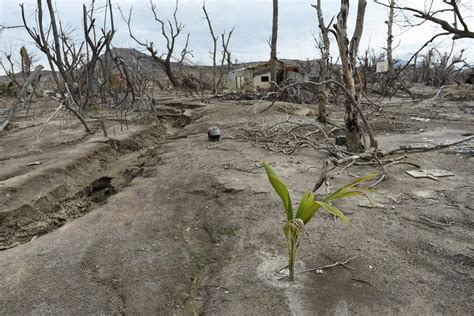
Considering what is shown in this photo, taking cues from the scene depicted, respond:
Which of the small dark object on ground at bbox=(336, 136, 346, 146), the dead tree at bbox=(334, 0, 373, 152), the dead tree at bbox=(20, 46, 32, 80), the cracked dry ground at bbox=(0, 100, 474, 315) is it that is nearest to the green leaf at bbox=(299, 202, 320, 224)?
the cracked dry ground at bbox=(0, 100, 474, 315)

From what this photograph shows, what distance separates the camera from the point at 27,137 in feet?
21.5

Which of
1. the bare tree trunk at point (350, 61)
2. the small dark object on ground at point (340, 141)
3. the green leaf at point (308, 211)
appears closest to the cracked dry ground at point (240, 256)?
the green leaf at point (308, 211)

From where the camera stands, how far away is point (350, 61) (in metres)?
4.68

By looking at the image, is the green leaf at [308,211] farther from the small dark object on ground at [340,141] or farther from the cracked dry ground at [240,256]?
the small dark object on ground at [340,141]

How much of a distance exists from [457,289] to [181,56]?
14997 millimetres

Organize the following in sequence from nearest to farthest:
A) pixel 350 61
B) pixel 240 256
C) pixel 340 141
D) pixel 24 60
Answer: pixel 240 256, pixel 350 61, pixel 340 141, pixel 24 60

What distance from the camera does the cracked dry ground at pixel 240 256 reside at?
2055 mm

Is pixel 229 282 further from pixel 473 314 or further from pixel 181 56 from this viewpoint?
pixel 181 56

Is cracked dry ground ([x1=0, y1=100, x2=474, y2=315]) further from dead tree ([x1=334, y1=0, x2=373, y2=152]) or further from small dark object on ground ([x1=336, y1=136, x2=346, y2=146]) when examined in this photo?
small dark object on ground ([x1=336, y1=136, x2=346, y2=146])

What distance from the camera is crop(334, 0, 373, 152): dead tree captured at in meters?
4.62

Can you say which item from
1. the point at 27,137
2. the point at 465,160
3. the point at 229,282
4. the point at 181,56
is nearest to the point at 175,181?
the point at 229,282

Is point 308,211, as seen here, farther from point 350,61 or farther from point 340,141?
point 340,141

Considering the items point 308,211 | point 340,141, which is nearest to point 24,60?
point 340,141

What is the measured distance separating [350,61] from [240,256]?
321cm
